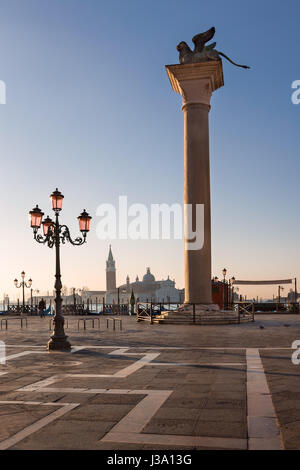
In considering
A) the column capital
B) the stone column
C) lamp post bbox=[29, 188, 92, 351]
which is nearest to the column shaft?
the stone column

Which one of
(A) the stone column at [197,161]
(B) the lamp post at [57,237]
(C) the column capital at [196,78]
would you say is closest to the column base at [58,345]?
(B) the lamp post at [57,237]

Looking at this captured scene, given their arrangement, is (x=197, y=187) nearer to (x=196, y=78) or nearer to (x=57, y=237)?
(x=196, y=78)

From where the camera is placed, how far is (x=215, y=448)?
5016mm

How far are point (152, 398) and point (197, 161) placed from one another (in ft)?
62.5

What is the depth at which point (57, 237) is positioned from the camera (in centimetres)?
1502

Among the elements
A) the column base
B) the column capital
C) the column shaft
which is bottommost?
the column base

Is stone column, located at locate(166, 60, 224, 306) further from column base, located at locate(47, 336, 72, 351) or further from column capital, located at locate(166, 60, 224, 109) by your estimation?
column base, located at locate(47, 336, 72, 351)

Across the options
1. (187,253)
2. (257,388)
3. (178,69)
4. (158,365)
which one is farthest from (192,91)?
(257,388)

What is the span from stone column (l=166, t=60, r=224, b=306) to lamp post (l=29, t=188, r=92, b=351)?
33.7 ft

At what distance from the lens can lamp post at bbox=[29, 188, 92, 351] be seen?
47.1 ft

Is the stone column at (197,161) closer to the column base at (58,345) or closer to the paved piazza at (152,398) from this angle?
the paved piazza at (152,398)

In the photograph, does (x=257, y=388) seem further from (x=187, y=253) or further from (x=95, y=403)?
(x=187, y=253)

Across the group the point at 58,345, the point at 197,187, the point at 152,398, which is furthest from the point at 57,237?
the point at 197,187

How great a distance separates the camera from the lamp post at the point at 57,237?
14367 millimetres
